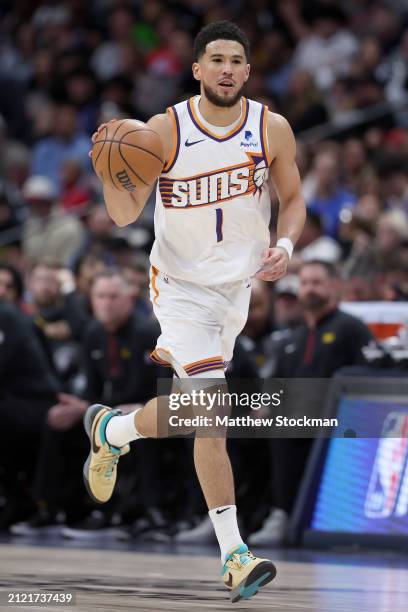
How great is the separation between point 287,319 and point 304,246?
1351mm

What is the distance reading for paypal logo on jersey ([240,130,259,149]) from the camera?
6.61 meters

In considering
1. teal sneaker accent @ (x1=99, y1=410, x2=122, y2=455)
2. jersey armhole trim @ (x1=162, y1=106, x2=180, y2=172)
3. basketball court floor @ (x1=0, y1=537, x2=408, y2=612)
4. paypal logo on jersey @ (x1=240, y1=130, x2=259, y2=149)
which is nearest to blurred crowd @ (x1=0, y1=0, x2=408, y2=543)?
basketball court floor @ (x1=0, y1=537, x2=408, y2=612)

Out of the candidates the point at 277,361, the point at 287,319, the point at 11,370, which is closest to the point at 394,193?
the point at 287,319

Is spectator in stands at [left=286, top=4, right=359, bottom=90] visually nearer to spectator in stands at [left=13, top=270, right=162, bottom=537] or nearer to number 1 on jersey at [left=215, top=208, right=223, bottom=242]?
spectator in stands at [left=13, top=270, right=162, bottom=537]

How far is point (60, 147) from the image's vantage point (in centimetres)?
1775

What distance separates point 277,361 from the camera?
10.3m

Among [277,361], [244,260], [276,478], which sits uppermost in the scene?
[244,260]

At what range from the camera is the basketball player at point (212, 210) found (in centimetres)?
648

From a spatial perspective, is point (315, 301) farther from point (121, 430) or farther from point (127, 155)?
point (127, 155)

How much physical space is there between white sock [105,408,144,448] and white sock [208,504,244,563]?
0.74m

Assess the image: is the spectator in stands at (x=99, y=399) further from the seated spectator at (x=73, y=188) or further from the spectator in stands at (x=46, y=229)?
the seated spectator at (x=73, y=188)

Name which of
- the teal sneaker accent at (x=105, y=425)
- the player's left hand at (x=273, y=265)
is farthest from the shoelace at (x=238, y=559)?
the player's left hand at (x=273, y=265)

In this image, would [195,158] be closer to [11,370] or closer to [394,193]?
[11,370]

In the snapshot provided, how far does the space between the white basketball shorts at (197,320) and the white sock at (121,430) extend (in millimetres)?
399
